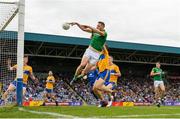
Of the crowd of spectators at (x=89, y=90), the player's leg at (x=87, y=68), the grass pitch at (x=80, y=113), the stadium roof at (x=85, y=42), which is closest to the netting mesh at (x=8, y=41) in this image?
the player's leg at (x=87, y=68)

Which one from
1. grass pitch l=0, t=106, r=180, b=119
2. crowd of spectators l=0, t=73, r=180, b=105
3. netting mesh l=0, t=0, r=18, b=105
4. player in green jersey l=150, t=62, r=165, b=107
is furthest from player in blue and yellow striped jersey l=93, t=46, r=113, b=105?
crowd of spectators l=0, t=73, r=180, b=105

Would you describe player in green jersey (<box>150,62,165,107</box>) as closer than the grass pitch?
No

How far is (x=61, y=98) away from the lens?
129 feet

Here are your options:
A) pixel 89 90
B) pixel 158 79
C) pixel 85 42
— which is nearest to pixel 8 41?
pixel 158 79

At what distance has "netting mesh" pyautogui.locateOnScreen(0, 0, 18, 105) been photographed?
52.4 feet

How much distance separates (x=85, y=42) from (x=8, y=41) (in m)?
21.0

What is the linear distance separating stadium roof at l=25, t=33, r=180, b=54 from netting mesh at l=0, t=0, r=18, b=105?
16.2 meters

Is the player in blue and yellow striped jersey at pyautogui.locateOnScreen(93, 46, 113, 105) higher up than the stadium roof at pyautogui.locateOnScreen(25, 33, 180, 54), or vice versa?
the stadium roof at pyautogui.locateOnScreen(25, 33, 180, 54)

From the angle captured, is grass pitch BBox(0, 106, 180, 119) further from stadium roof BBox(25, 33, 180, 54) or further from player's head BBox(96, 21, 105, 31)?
stadium roof BBox(25, 33, 180, 54)

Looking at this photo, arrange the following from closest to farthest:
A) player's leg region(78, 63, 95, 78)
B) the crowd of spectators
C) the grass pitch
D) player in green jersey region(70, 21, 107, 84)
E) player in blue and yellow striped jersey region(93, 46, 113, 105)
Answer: the grass pitch, player in green jersey region(70, 21, 107, 84), player's leg region(78, 63, 95, 78), player in blue and yellow striped jersey region(93, 46, 113, 105), the crowd of spectators

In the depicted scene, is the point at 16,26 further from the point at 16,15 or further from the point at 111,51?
the point at 111,51

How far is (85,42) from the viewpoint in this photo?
38.6m

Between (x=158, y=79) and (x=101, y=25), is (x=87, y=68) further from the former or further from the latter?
(x=158, y=79)

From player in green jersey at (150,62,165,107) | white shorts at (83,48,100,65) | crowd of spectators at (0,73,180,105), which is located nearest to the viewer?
white shorts at (83,48,100,65)
